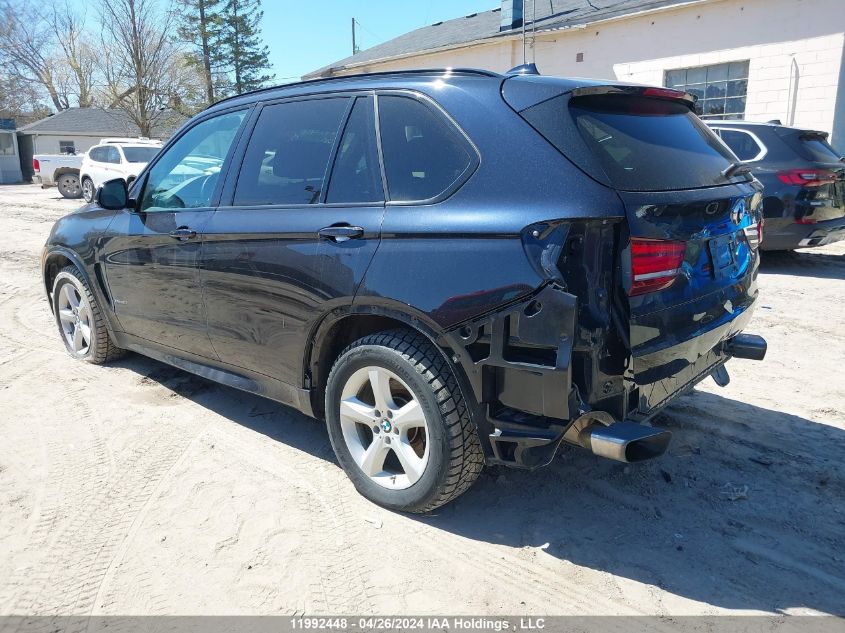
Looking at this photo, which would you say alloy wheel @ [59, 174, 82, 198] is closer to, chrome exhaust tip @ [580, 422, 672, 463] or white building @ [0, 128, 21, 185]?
white building @ [0, 128, 21, 185]

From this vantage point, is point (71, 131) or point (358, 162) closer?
point (358, 162)

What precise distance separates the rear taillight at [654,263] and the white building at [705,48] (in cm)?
1161

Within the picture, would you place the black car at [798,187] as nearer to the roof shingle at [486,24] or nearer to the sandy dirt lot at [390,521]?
the sandy dirt lot at [390,521]

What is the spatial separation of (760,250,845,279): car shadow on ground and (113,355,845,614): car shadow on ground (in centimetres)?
503

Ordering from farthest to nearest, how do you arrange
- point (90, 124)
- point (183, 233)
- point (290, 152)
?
point (90, 124) → point (183, 233) → point (290, 152)

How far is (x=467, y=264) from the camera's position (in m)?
2.58

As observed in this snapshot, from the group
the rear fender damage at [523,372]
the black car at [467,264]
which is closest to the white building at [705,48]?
the black car at [467,264]

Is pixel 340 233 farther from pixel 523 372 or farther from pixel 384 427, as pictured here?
pixel 523 372

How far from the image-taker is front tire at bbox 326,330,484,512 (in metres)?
2.73

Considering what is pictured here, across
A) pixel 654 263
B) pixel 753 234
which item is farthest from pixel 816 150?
pixel 654 263

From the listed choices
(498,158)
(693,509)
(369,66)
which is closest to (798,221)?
(693,509)

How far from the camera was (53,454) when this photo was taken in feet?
12.1

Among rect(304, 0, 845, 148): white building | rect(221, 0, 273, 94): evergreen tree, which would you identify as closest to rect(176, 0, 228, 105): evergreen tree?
rect(221, 0, 273, 94): evergreen tree

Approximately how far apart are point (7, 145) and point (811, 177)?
146ft
